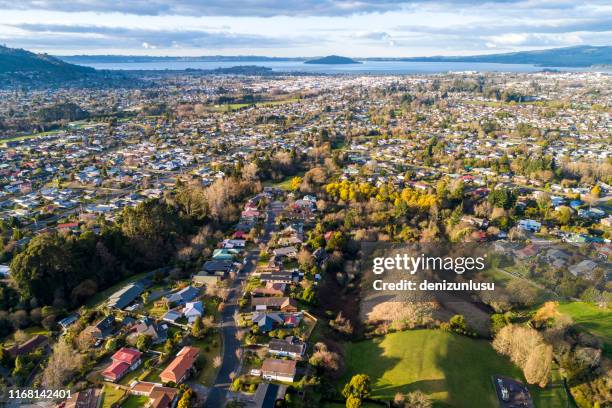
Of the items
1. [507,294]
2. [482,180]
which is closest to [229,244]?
[507,294]

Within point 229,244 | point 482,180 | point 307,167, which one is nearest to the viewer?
point 229,244

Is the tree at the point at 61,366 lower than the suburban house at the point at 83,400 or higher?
higher

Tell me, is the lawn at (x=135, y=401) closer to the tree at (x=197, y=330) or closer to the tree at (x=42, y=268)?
the tree at (x=197, y=330)

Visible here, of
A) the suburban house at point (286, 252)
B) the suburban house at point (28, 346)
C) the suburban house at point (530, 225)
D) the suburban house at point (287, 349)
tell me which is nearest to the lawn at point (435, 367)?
the suburban house at point (287, 349)

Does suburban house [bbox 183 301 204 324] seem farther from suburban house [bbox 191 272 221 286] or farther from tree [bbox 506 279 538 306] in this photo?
tree [bbox 506 279 538 306]

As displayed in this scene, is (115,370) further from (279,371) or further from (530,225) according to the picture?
(530,225)

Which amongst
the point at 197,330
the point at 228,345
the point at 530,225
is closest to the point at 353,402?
the point at 228,345

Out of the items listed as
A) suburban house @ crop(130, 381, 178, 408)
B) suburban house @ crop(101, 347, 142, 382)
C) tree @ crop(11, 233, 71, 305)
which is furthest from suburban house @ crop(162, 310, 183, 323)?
tree @ crop(11, 233, 71, 305)

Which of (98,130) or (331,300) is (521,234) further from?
(98,130)
